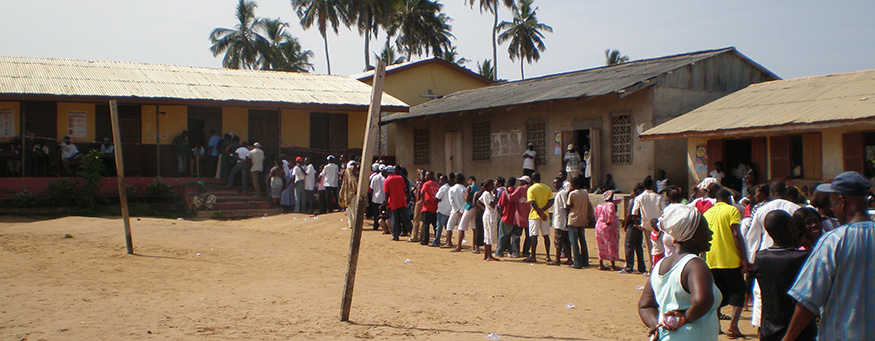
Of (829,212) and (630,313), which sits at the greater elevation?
(829,212)

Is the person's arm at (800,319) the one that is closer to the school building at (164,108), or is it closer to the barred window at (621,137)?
the barred window at (621,137)

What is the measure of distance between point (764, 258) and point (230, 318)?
5.16 metres

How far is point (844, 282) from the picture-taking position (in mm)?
3268

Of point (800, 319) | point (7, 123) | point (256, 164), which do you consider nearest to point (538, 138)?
point (256, 164)

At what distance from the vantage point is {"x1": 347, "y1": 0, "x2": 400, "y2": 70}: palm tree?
3978 cm

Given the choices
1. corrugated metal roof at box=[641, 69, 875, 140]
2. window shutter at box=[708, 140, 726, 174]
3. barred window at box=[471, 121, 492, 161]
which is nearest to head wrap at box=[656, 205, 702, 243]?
corrugated metal roof at box=[641, 69, 875, 140]

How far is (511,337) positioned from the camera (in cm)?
657

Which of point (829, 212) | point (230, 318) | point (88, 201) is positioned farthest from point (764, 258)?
point (88, 201)

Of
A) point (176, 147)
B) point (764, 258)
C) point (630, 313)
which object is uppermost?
point (176, 147)

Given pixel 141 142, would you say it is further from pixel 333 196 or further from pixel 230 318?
pixel 230 318

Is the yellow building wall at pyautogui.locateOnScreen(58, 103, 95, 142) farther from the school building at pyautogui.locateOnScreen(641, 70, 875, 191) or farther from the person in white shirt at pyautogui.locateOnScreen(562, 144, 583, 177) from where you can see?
the school building at pyautogui.locateOnScreen(641, 70, 875, 191)

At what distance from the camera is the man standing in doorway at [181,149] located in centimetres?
2009

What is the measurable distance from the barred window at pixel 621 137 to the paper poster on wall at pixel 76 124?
15.0 metres

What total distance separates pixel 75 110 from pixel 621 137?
1542 cm
